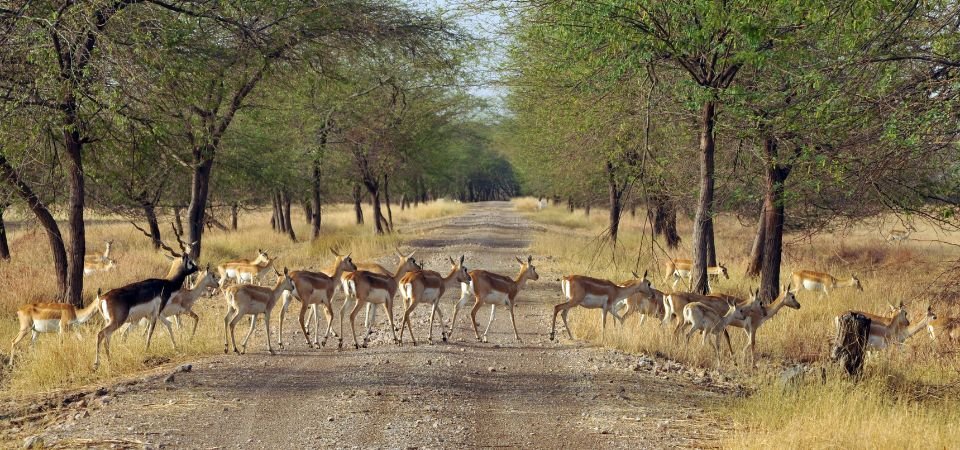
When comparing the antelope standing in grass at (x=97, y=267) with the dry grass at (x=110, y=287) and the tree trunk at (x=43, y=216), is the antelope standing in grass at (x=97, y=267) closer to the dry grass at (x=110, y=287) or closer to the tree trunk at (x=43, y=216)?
the dry grass at (x=110, y=287)

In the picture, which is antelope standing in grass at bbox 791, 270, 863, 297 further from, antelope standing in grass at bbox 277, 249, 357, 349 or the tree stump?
antelope standing in grass at bbox 277, 249, 357, 349

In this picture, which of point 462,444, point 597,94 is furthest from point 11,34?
point 597,94

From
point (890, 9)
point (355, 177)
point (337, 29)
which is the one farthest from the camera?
point (355, 177)

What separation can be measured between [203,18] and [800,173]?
33.1ft

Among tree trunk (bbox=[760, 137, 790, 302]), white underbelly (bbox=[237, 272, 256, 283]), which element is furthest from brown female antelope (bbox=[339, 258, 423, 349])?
tree trunk (bbox=[760, 137, 790, 302])

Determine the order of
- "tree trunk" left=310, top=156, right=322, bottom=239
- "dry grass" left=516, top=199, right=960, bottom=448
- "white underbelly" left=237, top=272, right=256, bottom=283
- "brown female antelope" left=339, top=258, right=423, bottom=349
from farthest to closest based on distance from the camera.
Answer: "tree trunk" left=310, top=156, right=322, bottom=239 < "white underbelly" left=237, top=272, right=256, bottom=283 < "brown female antelope" left=339, top=258, right=423, bottom=349 < "dry grass" left=516, top=199, right=960, bottom=448

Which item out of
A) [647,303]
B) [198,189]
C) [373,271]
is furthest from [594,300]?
[198,189]

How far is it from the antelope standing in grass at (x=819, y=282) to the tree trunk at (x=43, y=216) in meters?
15.2

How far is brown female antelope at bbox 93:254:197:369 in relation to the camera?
1134 centimetres

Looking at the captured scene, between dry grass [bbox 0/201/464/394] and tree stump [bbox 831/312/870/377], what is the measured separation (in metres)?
7.66

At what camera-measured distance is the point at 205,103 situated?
57.1ft

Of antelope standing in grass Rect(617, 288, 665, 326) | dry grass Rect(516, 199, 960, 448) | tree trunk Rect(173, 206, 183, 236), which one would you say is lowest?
dry grass Rect(516, 199, 960, 448)

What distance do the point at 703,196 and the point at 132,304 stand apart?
9.22m

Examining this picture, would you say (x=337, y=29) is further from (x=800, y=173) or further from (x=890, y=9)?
(x=890, y=9)
